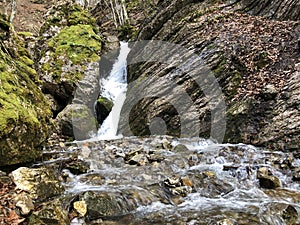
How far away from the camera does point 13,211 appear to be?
3768 millimetres

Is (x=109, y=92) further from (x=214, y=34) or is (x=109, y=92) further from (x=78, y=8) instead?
(x=78, y=8)

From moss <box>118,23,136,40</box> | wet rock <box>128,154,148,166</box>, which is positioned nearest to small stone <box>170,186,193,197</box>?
wet rock <box>128,154,148,166</box>

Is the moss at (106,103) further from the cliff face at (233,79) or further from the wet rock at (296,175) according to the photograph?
the wet rock at (296,175)

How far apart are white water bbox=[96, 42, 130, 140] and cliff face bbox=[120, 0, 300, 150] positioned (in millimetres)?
685

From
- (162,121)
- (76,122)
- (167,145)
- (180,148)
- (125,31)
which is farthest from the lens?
(125,31)

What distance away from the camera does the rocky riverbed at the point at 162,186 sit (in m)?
4.30

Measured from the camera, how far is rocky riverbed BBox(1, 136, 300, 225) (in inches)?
169

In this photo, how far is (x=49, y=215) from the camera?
12.3ft

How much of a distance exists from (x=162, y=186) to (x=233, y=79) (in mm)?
5233

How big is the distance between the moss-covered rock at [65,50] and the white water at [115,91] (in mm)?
1435

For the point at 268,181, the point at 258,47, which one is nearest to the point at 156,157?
the point at 268,181

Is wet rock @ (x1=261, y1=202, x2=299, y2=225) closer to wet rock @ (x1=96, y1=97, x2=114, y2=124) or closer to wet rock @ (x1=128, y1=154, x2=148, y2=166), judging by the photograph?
wet rock @ (x1=128, y1=154, x2=148, y2=166)

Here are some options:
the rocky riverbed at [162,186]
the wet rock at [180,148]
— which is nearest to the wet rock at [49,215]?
the rocky riverbed at [162,186]

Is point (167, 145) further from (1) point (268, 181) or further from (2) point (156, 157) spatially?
(1) point (268, 181)
